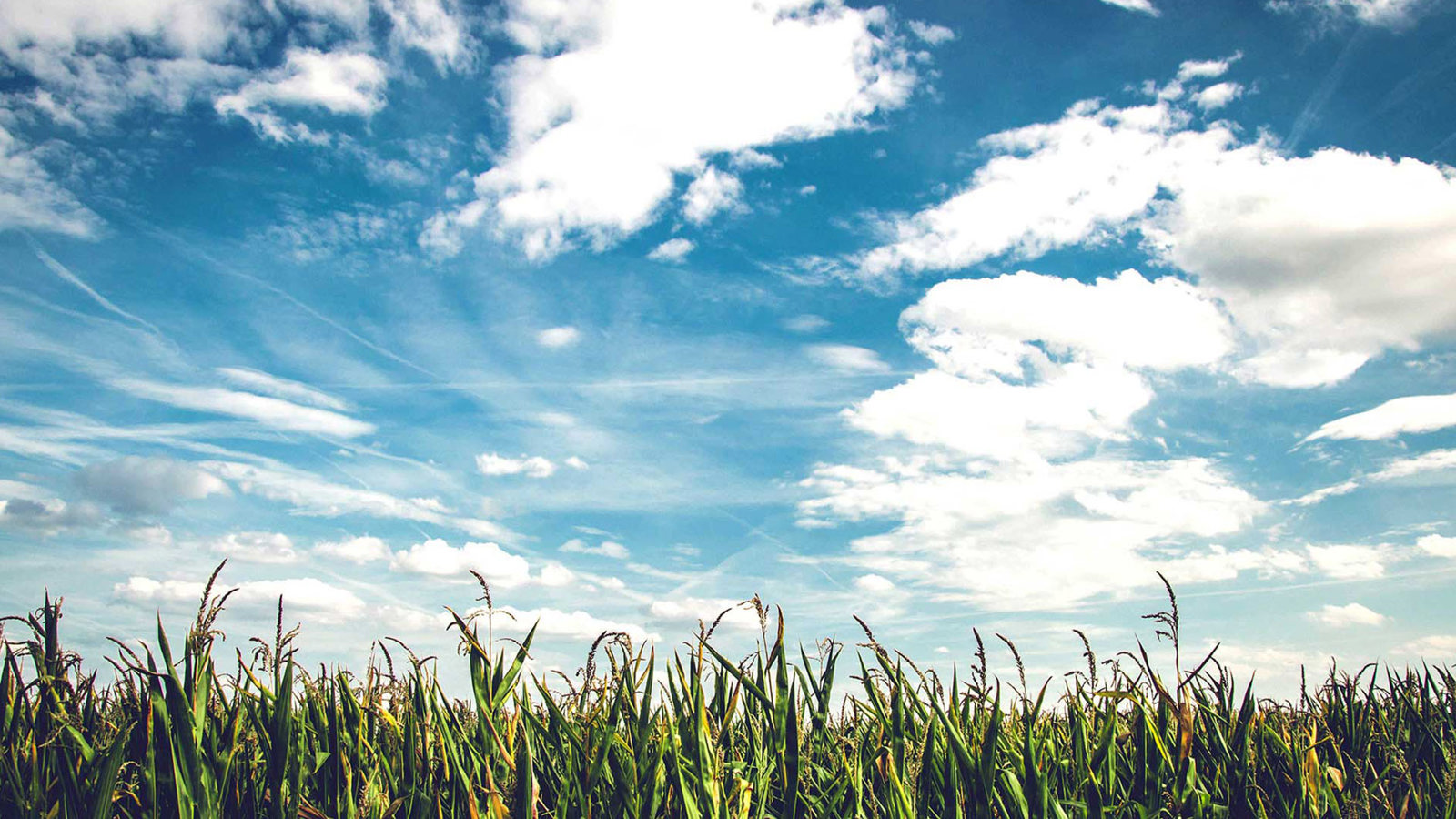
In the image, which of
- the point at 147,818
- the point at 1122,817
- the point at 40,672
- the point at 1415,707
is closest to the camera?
the point at 147,818

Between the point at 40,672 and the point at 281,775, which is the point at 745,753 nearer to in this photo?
the point at 281,775

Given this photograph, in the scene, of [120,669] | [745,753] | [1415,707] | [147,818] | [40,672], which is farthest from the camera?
[1415,707]

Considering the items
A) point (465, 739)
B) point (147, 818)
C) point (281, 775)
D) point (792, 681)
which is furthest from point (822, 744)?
point (147, 818)

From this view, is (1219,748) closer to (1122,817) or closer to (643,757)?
(1122,817)

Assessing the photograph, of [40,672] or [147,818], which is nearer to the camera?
[147,818]

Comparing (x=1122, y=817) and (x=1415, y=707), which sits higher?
(x=1415, y=707)

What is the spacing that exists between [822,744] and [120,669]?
12.9 feet

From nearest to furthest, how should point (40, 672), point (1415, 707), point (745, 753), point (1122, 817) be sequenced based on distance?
point (40, 672) → point (1122, 817) → point (745, 753) → point (1415, 707)

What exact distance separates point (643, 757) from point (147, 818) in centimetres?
228

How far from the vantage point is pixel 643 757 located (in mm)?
4758

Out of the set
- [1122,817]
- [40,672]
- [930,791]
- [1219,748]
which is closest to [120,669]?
[40,672]

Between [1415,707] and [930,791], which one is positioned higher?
[1415,707]

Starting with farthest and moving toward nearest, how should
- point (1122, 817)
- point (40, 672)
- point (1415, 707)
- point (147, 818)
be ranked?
1. point (1415, 707)
2. point (1122, 817)
3. point (40, 672)
4. point (147, 818)

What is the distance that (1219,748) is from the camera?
19.6 ft
